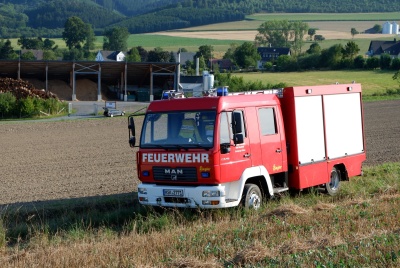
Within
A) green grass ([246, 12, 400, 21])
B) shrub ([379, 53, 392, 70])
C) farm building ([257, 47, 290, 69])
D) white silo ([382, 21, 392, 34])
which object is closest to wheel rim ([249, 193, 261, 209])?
shrub ([379, 53, 392, 70])

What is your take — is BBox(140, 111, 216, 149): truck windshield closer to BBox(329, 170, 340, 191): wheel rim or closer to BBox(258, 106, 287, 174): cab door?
BBox(258, 106, 287, 174): cab door

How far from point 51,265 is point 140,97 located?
5225 centimetres

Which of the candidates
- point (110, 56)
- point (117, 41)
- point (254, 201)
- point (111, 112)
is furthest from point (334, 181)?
point (117, 41)

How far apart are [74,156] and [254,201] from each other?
1311 cm

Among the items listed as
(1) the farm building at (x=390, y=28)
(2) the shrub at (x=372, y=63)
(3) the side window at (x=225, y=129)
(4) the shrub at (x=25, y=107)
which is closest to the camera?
(3) the side window at (x=225, y=129)

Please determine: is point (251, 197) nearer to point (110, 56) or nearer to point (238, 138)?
point (238, 138)

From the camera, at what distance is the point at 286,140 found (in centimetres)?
1488

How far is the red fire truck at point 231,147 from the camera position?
12977mm

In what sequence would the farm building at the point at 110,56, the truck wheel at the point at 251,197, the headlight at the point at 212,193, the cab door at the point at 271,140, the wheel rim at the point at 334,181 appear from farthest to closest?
the farm building at the point at 110,56
the wheel rim at the point at 334,181
the cab door at the point at 271,140
the truck wheel at the point at 251,197
the headlight at the point at 212,193

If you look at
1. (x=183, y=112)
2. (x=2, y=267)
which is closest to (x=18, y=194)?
(x=183, y=112)

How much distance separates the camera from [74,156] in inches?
1007

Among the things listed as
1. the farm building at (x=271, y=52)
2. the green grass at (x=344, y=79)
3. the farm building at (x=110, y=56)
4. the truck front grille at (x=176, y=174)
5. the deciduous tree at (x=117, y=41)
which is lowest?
the truck front grille at (x=176, y=174)

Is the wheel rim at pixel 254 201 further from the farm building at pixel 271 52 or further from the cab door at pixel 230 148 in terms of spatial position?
the farm building at pixel 271 52

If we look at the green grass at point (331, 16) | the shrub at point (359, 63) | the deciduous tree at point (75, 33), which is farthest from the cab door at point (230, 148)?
the green grass at point (331, 16)
